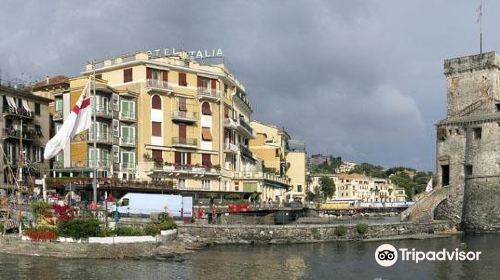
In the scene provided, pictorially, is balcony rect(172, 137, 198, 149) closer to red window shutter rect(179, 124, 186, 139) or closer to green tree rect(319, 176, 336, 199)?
red window shutter rect(179, 124, 186, 139)

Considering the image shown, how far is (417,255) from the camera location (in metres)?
44.7

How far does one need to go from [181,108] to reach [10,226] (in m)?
36.0

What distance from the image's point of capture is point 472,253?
4781 cm

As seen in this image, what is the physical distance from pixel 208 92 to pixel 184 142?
753 cm

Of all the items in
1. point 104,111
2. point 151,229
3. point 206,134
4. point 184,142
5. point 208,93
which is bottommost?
point 151,229

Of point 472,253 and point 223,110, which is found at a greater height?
point 223,110

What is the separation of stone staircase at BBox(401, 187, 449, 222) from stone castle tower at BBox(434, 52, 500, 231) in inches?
32.4

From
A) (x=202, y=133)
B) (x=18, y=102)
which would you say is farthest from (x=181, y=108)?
(x=18, y=102)

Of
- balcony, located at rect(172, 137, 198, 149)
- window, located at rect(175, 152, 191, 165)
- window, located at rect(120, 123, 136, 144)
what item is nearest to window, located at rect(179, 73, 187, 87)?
balcony, located at rect(172, 137, 198, 149)

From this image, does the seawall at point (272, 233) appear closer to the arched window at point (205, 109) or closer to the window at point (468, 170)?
the window at point (468, 170)

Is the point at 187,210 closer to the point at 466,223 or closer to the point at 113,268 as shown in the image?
the point at 113,268

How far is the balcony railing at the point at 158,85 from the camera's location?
75.6 metres

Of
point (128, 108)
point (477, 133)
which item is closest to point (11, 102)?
point (128, 108)

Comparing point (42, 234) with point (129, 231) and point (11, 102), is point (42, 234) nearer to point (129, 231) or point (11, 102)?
point (129, 231)
